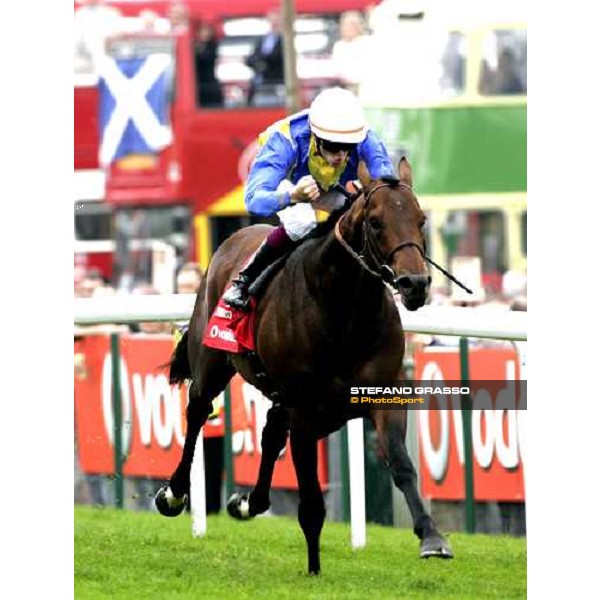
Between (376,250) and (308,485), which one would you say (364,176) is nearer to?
(376,250)

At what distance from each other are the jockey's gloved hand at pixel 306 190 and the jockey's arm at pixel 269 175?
0.54 feet

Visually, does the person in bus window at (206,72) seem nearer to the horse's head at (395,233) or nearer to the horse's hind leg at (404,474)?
the horse's head at (395,233)

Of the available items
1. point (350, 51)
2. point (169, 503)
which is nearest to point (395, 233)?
point (169, 503)

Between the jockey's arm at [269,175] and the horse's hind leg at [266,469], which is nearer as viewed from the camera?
the jockey's arm at [269,175]

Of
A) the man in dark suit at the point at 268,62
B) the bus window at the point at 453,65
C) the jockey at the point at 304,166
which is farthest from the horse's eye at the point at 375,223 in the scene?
the man in dark suit at the point at 268,62

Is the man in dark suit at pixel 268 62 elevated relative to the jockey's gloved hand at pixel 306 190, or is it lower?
elevated

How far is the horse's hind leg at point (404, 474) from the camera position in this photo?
6.78 meters

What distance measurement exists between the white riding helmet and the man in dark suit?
822 cm

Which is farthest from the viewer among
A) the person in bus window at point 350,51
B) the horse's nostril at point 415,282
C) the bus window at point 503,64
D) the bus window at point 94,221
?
the bus window at point 94,221

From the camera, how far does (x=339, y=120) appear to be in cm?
746

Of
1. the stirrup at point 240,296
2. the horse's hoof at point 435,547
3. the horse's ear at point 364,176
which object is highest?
the horse's ear at point 364,176

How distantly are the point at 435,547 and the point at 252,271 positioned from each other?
5.38 ft
